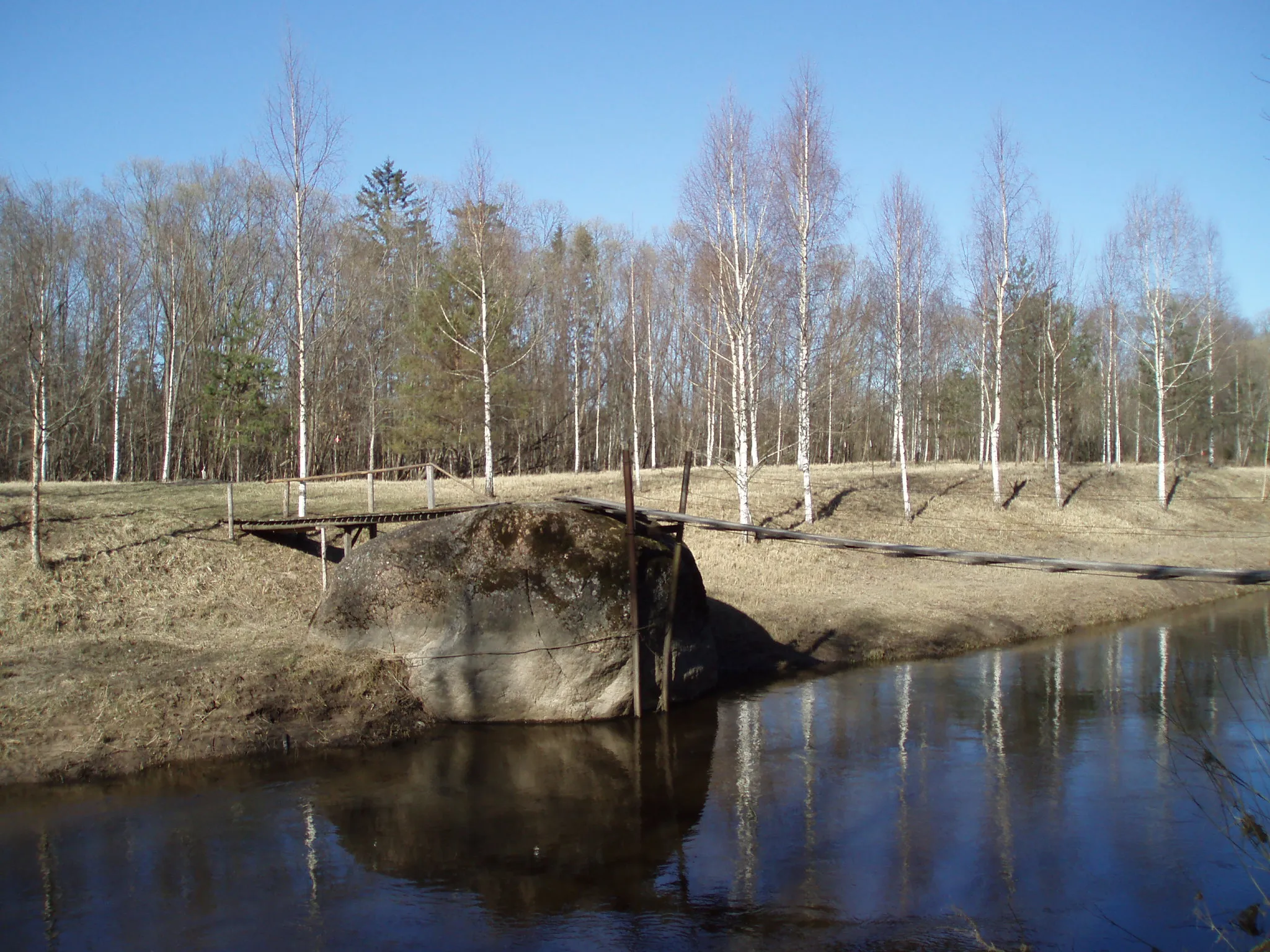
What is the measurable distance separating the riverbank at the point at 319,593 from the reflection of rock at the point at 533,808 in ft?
4.58

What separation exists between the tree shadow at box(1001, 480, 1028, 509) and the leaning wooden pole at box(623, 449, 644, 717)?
20559mm

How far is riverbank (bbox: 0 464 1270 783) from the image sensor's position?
11.5 meters

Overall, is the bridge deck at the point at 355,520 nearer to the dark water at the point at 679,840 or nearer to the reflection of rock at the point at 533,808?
the reflection of rock at the point at 533,808

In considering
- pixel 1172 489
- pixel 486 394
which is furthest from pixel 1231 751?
pixel 1172 489

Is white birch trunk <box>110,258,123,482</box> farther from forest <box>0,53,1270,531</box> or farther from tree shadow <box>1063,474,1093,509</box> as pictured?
tree shadow <box>1063,474,1093,509</box>

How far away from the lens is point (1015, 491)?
3200cm

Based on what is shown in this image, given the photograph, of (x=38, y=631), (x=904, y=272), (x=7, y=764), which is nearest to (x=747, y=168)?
(x=904, y=272)

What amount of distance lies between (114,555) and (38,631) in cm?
320

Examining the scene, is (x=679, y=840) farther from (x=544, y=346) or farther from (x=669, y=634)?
(x=544, y=346)

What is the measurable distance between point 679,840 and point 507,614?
452 cm

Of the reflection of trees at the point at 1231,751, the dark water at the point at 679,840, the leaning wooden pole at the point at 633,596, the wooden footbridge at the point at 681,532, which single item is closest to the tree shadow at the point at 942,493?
the wooden footbridge at the point at 681,532

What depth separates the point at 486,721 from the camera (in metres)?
12.7

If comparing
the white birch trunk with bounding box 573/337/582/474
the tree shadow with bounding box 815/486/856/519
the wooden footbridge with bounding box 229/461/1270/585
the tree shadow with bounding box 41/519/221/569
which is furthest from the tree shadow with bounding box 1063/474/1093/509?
the tree shadow with bounding box 41/519/221/569

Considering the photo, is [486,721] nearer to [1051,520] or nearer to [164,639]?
[164,639]
